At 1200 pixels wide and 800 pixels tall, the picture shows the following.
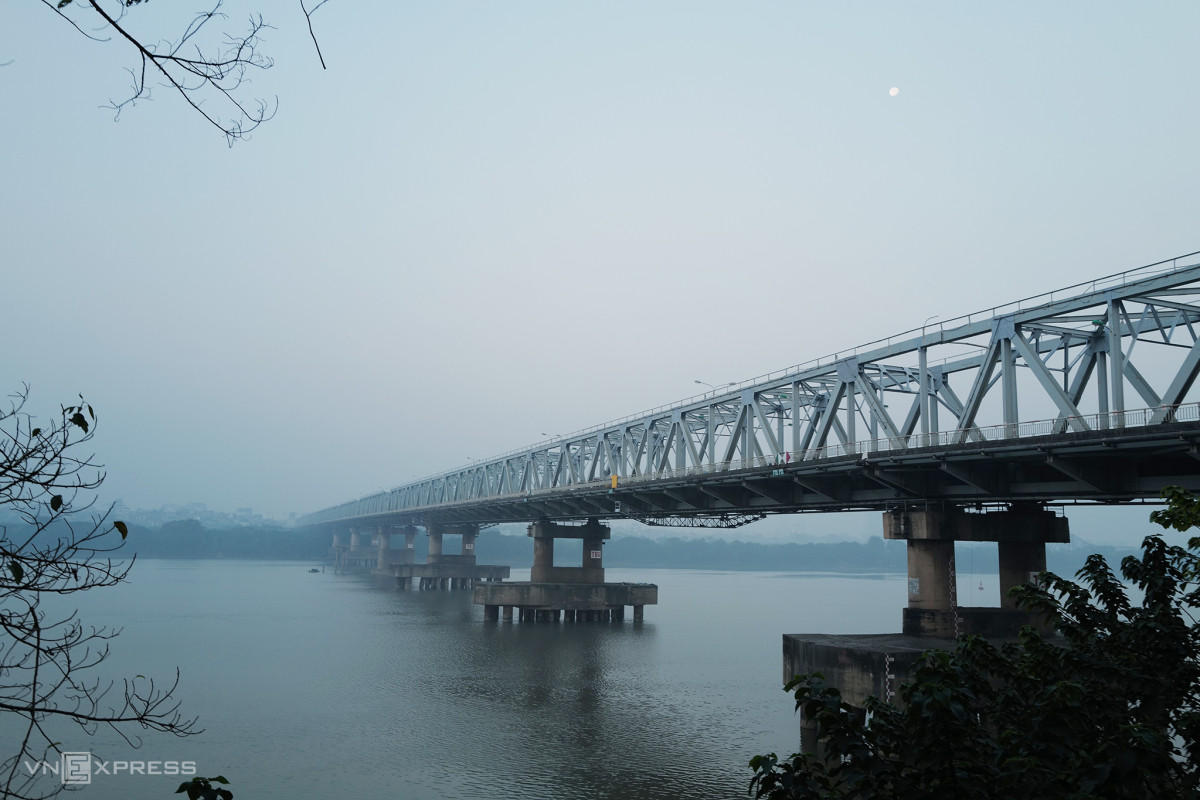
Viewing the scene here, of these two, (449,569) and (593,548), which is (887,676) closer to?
(593,548)

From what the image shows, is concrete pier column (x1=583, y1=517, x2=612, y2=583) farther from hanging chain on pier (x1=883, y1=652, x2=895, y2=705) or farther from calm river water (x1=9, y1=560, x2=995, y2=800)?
hanging chain on pier (x1=883, y1=652, x2=895, y2=705)

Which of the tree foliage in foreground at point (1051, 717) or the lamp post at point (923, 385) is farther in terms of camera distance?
the lamp post at point (923, 385)

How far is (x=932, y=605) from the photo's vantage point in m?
44.3

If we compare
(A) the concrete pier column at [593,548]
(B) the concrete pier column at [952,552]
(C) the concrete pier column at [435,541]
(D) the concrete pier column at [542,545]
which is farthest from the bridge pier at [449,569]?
(B) the concrete pier column at [952,552]

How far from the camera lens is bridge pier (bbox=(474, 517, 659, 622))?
100m

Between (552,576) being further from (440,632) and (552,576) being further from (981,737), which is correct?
(981,737)

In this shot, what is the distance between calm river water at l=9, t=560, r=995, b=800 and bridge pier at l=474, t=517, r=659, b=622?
2.61m

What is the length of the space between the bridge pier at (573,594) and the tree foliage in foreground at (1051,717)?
293ft

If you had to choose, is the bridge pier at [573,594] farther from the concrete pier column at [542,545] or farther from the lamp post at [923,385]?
the lamp post at [923,385]

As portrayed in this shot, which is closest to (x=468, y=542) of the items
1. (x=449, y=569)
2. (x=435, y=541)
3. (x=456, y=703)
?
(x=449, y=569)

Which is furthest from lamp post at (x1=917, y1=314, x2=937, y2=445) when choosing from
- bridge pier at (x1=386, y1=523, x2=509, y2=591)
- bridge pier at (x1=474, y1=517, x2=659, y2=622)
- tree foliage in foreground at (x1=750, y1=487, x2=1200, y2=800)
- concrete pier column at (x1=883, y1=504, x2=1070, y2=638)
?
bridge pier at (x1=386, y1=523, x2=509, y2=591)

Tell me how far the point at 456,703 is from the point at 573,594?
49.6 meters

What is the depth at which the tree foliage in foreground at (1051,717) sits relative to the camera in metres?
9.16

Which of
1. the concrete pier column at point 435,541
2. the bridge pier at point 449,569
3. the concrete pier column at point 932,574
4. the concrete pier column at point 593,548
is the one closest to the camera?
the concrete pier column at point 932,574
